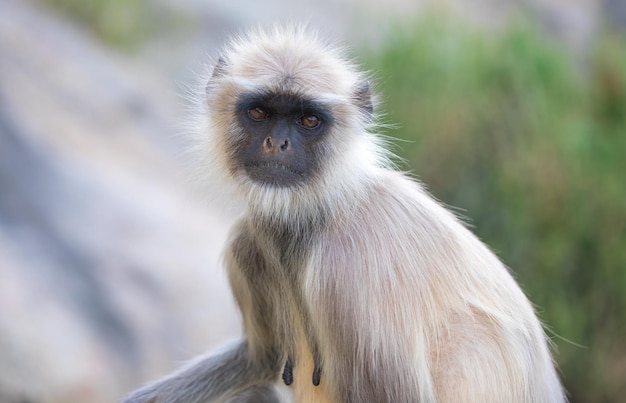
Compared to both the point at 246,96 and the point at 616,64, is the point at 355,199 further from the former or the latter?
the point at 616,64

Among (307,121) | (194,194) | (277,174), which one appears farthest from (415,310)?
(194,194)

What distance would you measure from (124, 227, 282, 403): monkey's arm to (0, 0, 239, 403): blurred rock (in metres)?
2.84

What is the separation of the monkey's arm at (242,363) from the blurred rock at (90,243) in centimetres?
284

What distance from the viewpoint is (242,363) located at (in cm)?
465

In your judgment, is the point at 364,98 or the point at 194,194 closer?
the point at 364,98

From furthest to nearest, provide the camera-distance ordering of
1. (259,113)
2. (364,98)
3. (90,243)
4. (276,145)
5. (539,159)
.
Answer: (539,159) → (90,243) → (364,98) → (259,113) → (276,145)

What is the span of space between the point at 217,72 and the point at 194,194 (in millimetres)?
5432

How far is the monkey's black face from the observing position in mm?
3832

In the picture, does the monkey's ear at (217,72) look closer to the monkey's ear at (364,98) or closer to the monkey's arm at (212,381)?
the monkey's ear at (364,98)

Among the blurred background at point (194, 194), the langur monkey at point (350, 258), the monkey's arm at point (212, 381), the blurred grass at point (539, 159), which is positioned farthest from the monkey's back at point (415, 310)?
the blurred grass at point (539, 159)

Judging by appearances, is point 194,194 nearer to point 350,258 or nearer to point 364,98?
point 364,98

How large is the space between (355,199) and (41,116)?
20.2 feet

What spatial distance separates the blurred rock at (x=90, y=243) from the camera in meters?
7.38

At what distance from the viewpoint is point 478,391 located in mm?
3832
